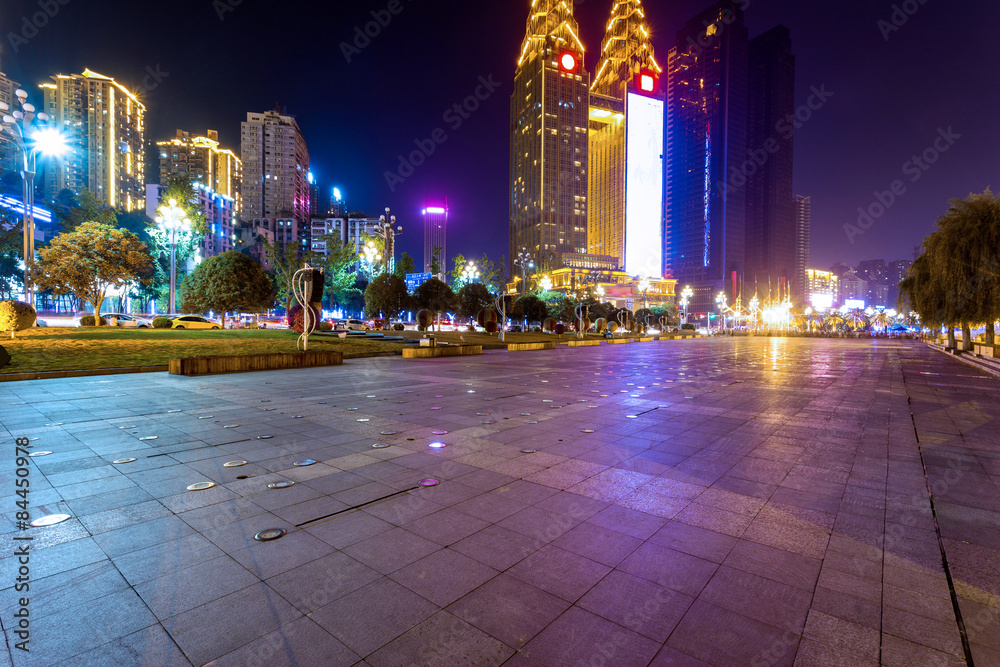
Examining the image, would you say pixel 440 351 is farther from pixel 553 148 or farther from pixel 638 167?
pixel 638 167

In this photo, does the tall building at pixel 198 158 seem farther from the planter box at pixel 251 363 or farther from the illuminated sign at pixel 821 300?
the illuminated sign at pixel 821 300

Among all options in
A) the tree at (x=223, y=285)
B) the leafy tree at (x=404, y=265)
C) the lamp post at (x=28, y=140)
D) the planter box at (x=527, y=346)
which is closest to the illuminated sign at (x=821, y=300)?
the leafy tree at (x=404, y=265)

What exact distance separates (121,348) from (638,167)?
188115 millimetres

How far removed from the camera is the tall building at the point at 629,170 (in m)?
175

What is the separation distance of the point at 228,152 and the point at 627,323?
155 meters

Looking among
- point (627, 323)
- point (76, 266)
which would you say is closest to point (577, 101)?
point (627, 323)

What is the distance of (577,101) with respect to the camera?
493ft

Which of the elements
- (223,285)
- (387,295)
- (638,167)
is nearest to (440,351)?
(223,285)

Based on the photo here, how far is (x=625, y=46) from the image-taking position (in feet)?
633


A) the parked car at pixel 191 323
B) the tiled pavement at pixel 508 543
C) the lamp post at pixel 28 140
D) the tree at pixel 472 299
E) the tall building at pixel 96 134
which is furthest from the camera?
the tall building at pixel 96 134

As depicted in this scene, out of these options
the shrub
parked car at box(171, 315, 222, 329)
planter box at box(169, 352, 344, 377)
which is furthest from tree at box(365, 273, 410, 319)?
the shrub

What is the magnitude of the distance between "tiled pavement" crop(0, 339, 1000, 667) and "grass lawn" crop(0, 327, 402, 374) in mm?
8220

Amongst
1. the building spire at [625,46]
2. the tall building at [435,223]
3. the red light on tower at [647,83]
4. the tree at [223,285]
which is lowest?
the tree at [223,285]

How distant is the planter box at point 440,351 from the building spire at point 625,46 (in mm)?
201033
